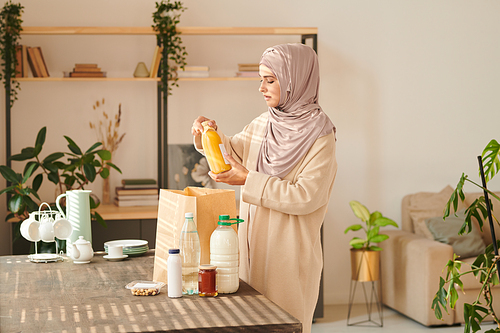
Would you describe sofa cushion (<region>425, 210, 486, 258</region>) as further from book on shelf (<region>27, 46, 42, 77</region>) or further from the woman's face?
book on shelf (<region>27, 46, 42, 77</region>)

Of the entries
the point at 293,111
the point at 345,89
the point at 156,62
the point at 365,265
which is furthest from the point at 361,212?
the point at 293,111

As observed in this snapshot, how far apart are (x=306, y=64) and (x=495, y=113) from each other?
3387mm

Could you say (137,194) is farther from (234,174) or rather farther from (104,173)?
(234,174)

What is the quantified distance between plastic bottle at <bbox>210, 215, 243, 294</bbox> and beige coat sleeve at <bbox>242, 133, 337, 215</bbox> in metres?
0.23

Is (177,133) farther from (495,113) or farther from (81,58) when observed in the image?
(495,113)

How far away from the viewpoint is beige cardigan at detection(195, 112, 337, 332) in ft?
5.34

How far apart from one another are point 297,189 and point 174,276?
1.59ft

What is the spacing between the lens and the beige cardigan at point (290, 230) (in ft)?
5.34

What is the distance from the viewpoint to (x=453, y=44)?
441cm

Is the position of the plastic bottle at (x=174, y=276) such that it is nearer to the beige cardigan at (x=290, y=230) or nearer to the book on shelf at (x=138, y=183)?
the beige cardigan at (x=290, y=230)

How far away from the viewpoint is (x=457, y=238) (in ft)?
12.2

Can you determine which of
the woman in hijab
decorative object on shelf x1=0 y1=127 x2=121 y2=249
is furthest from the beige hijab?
decorative object on shelf x1=0 y1=127 x2=121 y2=249

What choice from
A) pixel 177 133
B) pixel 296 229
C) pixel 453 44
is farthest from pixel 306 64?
pixel 453 44

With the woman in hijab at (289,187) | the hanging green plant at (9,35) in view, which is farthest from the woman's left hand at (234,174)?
the hanging green plant at (9,35)
